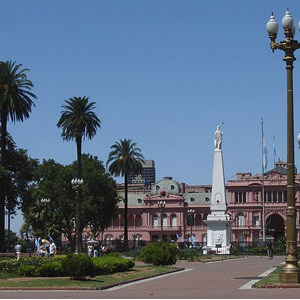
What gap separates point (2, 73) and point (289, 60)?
45.5 m

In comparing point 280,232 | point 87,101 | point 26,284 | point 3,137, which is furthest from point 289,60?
point 280,232

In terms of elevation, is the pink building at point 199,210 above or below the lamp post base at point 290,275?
above

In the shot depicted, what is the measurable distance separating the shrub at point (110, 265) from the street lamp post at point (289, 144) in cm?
986

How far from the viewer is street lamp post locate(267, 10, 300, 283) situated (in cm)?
2556

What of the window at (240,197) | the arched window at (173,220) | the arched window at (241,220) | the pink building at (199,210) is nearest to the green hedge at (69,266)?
the pink building at (199,210)

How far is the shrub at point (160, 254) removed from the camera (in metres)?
41.9

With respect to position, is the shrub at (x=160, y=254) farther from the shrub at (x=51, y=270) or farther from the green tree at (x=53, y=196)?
the green tree at (x=53, y=196)

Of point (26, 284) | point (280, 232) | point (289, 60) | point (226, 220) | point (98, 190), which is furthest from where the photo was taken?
point (280, 232)

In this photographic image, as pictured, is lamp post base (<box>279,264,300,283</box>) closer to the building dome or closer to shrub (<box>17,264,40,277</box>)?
shrub (<box>17,264,40,277</box>)

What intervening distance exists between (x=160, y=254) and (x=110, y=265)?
7.74 meters

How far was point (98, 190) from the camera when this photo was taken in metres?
104

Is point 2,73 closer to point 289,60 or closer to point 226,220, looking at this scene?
point 226,220

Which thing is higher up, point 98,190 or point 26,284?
point 98,190

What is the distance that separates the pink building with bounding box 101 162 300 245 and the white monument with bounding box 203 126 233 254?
59119 millimetres
